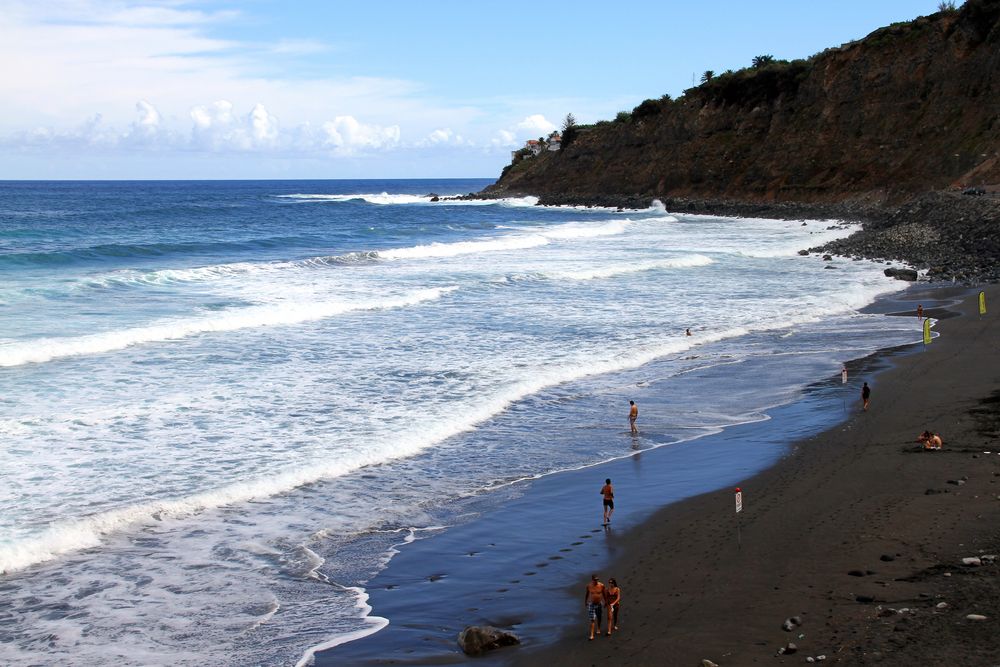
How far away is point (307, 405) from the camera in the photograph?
66.3 ft

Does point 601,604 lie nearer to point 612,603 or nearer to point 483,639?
point 612,603

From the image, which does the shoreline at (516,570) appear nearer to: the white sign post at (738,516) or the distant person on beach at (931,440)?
the white sign post at (738,516)

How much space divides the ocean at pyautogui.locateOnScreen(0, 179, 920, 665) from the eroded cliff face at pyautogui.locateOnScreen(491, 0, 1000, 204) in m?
32.0

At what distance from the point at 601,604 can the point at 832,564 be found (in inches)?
121

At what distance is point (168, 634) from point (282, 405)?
9825 mm

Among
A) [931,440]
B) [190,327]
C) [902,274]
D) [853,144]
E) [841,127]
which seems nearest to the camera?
[931,440]

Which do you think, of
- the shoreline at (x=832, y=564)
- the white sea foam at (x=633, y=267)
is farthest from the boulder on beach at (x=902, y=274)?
the shoreline at (x=832, y=564)

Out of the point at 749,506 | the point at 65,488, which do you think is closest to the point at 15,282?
the point at 65,488

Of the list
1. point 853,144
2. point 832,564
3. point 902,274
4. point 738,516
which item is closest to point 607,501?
point 738,516

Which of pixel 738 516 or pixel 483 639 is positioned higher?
pixel 738 516

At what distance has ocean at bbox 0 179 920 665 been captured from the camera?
1164cm

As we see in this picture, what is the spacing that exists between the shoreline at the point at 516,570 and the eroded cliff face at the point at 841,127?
55.5 m

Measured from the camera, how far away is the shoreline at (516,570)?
1002 cm

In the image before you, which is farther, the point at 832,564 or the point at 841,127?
the point at 841,127
